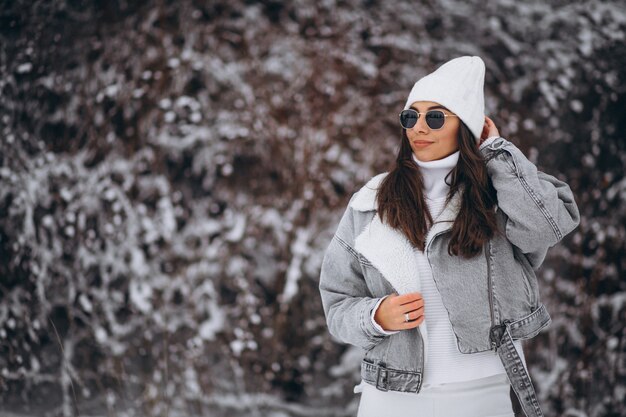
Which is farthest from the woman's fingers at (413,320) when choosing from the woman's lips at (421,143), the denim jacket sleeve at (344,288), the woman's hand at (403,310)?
the woman's lips at (421,143)

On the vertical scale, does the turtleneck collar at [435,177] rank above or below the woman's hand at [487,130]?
below

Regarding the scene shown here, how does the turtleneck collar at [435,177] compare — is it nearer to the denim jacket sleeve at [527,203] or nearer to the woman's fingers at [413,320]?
the denim jacket sleeve at [527,203]

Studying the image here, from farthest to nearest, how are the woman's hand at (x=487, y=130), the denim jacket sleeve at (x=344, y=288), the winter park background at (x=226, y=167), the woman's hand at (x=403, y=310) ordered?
the winter park background at (x=226, y=167)
the woman's hand at (x=487, y=130)
the denim jacket sleeve at (x=344, y=288)
the woman's hand at (x=403, y=310)

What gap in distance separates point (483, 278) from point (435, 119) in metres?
0.39

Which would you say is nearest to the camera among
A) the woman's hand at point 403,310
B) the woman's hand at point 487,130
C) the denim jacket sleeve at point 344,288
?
the woman's hand at point 403,310

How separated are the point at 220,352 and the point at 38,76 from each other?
1.85 m

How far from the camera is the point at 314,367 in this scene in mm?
2834

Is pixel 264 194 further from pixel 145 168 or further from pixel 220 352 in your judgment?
pixel 220 352

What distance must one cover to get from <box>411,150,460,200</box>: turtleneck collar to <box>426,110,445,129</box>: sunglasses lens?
80mm

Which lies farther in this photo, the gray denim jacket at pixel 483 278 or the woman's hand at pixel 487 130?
the woman's hand at pixel 487 130

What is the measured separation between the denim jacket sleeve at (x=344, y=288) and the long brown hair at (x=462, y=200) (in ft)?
0.41

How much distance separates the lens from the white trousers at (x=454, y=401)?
1200 millimetres

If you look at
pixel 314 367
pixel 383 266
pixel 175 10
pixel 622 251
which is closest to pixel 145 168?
pixel 175 10

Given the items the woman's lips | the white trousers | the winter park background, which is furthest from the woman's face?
the winter park background
